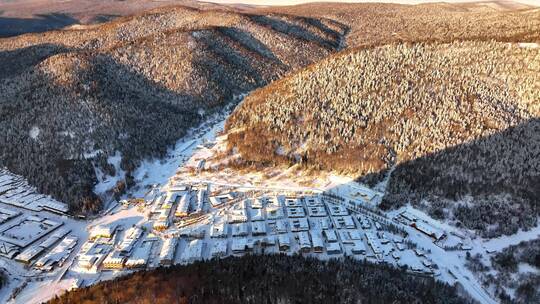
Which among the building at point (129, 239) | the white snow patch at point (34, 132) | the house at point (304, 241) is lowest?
the house at point (304, 241)

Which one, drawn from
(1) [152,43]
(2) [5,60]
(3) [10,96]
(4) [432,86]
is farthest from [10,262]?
(2) [5,60]

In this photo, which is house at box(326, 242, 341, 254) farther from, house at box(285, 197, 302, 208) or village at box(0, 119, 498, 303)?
house at box(285, 197, 302, 208)

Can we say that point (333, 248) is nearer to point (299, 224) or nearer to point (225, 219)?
point (299, 224)

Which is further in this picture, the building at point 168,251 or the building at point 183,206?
the building at point 183,206

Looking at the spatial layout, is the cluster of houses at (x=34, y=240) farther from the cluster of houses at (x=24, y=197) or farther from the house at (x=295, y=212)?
the house at (x=295, y=212)

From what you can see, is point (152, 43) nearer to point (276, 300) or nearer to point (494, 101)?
point (494, 101)

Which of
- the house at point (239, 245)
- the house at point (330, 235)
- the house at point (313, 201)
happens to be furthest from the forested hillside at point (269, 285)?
the house at point (313, 201)
